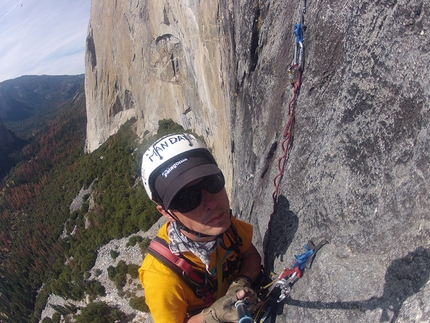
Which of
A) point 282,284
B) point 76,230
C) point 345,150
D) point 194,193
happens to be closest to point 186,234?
point 194,193

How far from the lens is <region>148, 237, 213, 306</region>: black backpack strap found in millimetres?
2736

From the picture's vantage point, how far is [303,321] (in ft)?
8.75

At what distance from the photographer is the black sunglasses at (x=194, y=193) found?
2.49m

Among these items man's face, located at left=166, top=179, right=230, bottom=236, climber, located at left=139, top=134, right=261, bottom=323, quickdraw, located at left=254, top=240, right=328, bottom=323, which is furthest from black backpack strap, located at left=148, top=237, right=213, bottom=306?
quickdraw, located at left=254, top=240, right=328, bottom=323

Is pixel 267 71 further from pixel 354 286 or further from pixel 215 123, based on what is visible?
pixel 215 123

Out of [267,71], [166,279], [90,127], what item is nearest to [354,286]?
[166,279]

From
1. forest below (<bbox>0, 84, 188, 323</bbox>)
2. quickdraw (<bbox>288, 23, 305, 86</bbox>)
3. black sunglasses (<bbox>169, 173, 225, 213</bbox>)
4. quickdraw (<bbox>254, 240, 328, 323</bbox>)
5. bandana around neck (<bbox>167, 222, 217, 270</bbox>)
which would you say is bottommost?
quickdraw (<bbox>254, 240, 328, 323</bbox>)

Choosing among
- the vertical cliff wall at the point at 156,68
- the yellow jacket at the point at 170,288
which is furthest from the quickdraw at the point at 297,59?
the vertical cliff wall at the point at 156,68

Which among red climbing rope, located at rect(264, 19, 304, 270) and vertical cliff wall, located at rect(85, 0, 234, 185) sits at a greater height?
vertical cliff wall, located at rect(85, 0, 234, 185)

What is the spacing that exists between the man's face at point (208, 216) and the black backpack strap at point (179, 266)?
1.23 ft

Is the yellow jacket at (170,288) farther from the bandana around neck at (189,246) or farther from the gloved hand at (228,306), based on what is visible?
the gloved hand at (228,306)

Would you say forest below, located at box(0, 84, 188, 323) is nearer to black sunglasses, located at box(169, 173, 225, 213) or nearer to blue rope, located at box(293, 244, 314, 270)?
blue rope, located at box(293, 244, 314, 270)

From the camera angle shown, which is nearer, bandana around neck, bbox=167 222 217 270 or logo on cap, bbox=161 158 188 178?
logo on cap, bbox=161 158 188 178

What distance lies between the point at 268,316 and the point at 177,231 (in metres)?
1.48
